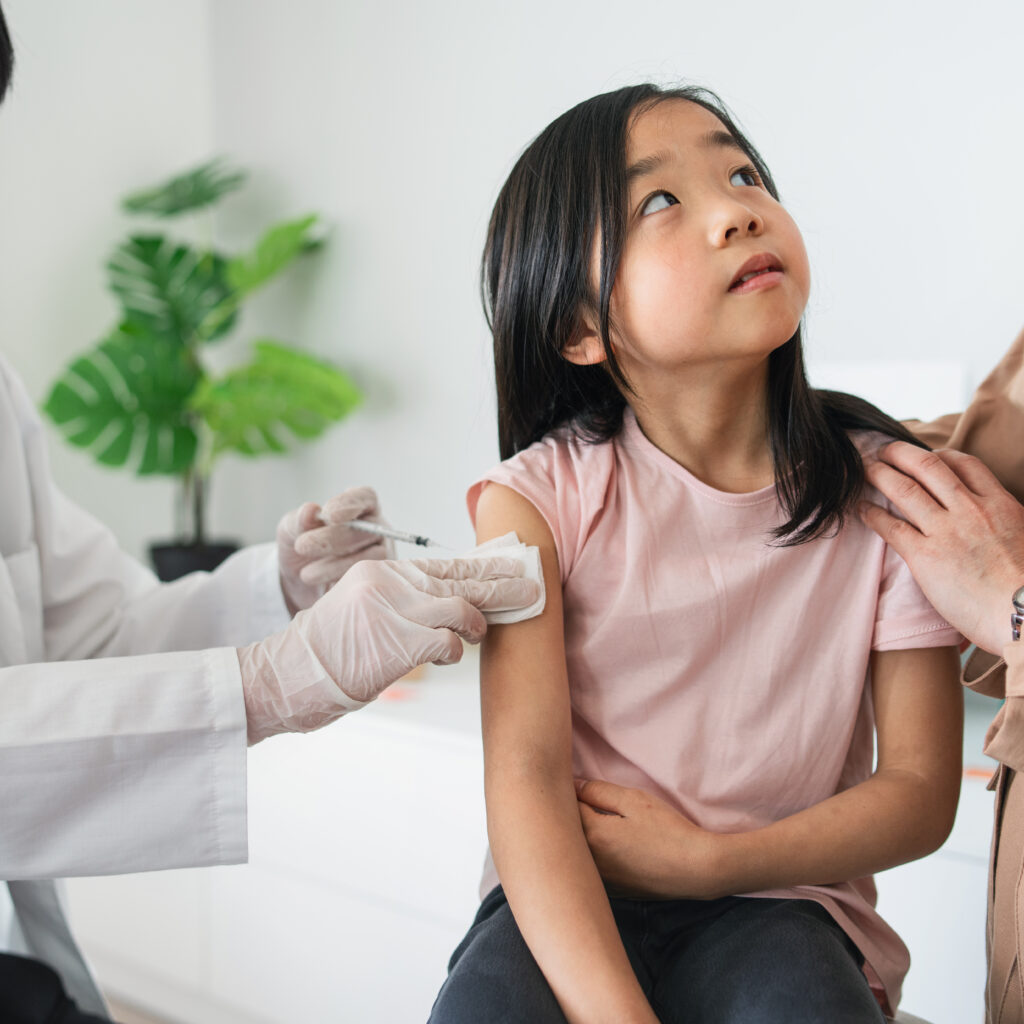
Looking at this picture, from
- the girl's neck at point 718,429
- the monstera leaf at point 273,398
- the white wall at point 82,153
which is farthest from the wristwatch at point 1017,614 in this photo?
the white wall at point 82,153

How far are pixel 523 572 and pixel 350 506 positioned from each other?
1.12ft

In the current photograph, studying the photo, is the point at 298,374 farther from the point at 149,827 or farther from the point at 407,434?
the point at 149,827

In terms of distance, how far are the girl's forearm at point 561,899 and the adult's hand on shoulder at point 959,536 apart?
1.17 ft

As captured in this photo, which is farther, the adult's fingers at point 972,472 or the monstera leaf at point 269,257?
the monstera leaf at point 269,257

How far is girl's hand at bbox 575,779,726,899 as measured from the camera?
84 cm

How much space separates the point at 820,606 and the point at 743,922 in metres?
0.29

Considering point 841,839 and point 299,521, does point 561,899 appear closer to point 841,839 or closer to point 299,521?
point 841,839

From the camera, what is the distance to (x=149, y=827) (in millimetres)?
920

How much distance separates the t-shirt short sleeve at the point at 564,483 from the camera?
96cm

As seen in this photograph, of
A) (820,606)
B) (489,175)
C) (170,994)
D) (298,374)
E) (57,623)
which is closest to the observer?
(820,606)

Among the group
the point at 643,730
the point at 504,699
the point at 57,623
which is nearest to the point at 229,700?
the point at 504,699

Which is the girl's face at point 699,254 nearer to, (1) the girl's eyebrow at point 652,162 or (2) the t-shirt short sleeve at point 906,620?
(1) the girl's eyebrow at point 652,162

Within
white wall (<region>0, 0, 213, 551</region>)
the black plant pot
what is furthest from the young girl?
white wall (<region>0, 0, 213, 551</region>)

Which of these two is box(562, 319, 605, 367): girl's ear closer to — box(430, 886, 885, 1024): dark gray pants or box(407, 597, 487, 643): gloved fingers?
box(407, 597, 487, 643): gloved fingers
